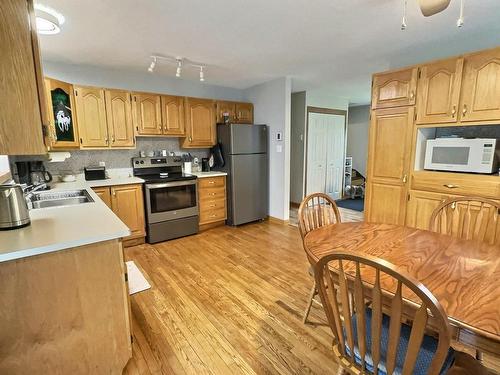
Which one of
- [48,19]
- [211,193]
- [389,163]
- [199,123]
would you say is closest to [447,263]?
[389,163]

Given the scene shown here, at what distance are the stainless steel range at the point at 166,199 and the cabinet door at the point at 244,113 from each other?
4.27ft

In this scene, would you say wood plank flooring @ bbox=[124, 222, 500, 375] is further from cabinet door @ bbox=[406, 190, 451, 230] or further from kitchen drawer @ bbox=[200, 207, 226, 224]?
cabinet door @ bbox=[406, 190, 451, 230]

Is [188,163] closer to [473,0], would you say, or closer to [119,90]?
[119,90]

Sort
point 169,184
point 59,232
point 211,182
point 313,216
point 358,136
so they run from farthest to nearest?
point 358,136
point 211,182
point 169,184
point 313,216
point 59,232

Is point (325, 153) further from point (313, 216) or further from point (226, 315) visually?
point (226, 315)

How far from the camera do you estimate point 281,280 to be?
258cm

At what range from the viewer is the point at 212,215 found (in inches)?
163

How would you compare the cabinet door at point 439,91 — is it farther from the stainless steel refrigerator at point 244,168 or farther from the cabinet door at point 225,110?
the cabinet door at point 225,110

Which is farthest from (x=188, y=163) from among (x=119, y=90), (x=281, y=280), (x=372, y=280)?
(x=372, y=280)

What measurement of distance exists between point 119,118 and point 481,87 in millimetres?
3876

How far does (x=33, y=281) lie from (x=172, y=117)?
298cm

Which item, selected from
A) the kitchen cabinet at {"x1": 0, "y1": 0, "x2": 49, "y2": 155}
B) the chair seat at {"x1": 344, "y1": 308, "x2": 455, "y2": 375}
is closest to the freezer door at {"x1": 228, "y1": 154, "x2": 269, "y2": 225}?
the kitchen cabinet at {"x1": 0, "y1": 0, "x2": 49, "y2": 155}

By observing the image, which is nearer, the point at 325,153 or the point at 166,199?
the point at 166,199

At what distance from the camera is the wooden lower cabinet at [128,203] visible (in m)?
3.20
